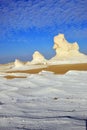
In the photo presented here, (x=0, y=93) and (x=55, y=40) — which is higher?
(x=55, y=40)

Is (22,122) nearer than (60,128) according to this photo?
No

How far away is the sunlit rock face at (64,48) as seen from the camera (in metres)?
59.5

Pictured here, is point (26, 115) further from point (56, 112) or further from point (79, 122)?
point (79, 122)

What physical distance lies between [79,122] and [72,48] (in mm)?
53714

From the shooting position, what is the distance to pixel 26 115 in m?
9.12

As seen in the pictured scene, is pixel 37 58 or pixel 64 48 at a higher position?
pixel 64 48

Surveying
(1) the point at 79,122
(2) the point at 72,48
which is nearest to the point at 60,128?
(1) the point at 79,122

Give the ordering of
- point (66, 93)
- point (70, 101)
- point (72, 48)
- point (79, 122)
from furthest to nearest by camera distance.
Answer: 1. point (72, 48)
2. point (66, 93)
3. point (70, 101)
4. point (79, 122)

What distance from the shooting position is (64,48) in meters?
61.3

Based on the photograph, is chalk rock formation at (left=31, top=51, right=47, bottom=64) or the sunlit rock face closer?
the sunlit rock face

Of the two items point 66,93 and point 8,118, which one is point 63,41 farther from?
point 8,118

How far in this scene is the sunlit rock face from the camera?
59528 mm

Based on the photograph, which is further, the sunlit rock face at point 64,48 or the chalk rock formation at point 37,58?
the chalk rock formation at point 37,58

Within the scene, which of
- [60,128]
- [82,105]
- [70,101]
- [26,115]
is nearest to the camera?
[60,128]
